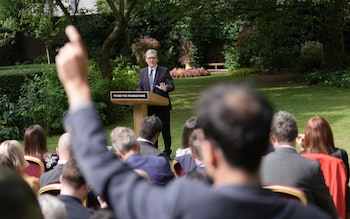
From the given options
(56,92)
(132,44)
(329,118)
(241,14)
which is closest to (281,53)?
(241,14)

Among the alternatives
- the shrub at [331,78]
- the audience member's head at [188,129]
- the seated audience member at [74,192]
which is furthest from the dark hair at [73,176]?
the shrub at [331,78]

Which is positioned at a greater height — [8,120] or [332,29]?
[332,29]

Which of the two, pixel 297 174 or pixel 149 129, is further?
pixel 149 129

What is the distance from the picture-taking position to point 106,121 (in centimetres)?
1301

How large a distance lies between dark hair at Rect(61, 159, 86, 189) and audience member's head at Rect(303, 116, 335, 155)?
214cm

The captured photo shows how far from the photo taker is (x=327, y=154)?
463cm

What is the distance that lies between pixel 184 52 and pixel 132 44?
3.04 meters

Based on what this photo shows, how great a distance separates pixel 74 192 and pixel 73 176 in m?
0.11

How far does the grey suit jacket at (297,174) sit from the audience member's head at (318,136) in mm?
731

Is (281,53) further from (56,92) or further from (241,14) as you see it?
(56,92)

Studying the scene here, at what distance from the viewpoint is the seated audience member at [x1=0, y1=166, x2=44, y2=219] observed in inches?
66.2

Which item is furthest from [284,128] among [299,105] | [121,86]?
[299,105]

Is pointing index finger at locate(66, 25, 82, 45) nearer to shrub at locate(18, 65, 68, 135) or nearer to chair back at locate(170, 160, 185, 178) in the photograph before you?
chair back at locate(170, 160, 185, 178)

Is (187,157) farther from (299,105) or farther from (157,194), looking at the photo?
(299,105)
